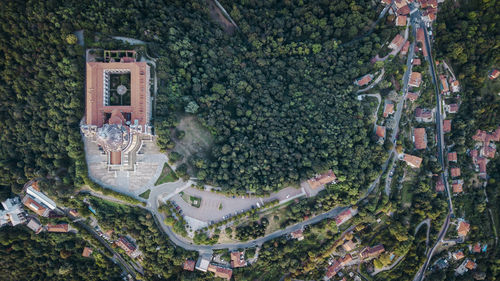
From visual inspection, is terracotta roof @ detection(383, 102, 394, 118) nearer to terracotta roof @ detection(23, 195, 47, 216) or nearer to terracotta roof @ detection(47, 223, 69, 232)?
terracotta roof @ detection(47, 223, 69, 232)

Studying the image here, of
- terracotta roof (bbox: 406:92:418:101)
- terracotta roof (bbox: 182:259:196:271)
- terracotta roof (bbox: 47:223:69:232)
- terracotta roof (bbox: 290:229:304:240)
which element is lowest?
terracotta roof (bbox: 182:259:196:271)

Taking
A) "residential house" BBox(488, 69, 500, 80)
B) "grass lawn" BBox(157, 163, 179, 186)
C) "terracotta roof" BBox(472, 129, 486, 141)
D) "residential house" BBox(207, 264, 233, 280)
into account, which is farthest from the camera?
"residential house" BBox(488, 69, 500, 80)

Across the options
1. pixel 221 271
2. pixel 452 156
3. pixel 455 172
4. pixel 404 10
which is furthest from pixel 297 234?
pixel 404 10

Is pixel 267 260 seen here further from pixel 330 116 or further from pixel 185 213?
pixel 330 116

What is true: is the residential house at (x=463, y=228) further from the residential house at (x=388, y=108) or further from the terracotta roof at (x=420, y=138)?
the residential house at (x=388, y=108)

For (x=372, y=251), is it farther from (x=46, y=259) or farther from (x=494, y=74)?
(x=46, y=259)

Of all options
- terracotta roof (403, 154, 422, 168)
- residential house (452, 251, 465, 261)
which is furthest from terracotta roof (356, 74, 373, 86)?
residential house (452, 251, 465, 261)
